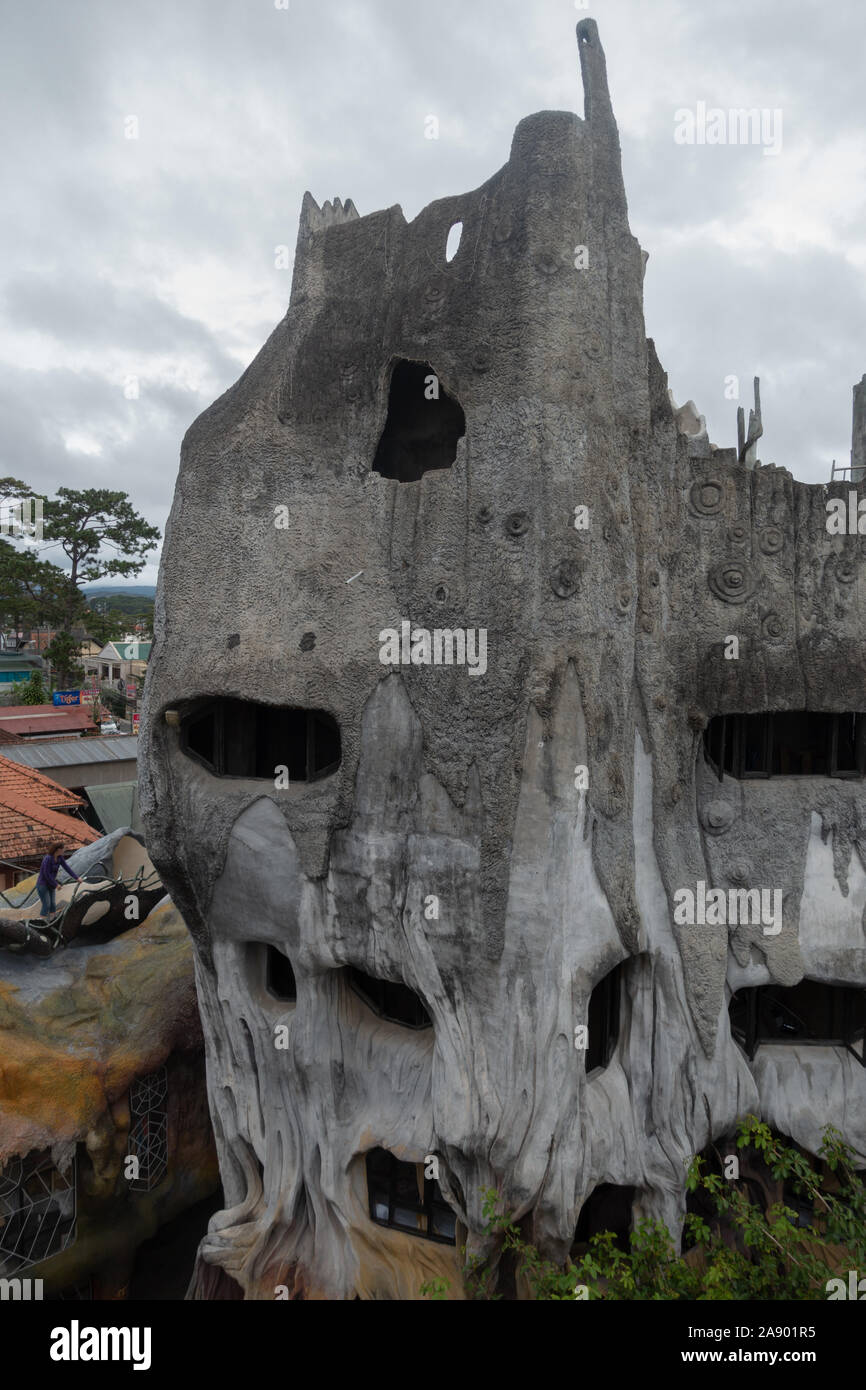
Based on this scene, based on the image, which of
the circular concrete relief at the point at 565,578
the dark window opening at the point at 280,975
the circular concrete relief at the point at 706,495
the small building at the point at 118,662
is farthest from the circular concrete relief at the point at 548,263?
the small building at the point at 118,662

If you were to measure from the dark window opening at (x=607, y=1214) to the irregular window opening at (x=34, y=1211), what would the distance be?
25.6 feet

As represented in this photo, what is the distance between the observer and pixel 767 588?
451 inches

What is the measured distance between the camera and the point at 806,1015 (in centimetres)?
1251

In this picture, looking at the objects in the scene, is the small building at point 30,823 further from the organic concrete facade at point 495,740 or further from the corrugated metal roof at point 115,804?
the organic concrete facade at point 495,740

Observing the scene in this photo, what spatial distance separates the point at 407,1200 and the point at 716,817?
661cm

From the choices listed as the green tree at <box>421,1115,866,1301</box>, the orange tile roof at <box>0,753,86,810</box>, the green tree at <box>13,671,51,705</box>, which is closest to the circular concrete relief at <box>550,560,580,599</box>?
the green tree at <box>421,1115,866,1301</box>

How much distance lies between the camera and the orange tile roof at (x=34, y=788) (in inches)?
953

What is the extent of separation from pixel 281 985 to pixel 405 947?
2981mm

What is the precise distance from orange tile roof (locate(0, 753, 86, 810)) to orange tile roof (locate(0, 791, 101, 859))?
0.90m

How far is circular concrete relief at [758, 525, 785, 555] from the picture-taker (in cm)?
1144

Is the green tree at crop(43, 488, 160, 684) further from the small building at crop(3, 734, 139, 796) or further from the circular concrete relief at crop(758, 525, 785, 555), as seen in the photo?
the circular concrete relief at crop(758, 525, 785, 555)

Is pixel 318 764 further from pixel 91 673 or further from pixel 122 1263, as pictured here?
pixel 91 673

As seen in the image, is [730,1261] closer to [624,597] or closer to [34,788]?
[624,597]

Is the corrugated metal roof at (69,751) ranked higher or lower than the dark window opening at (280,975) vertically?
higher
